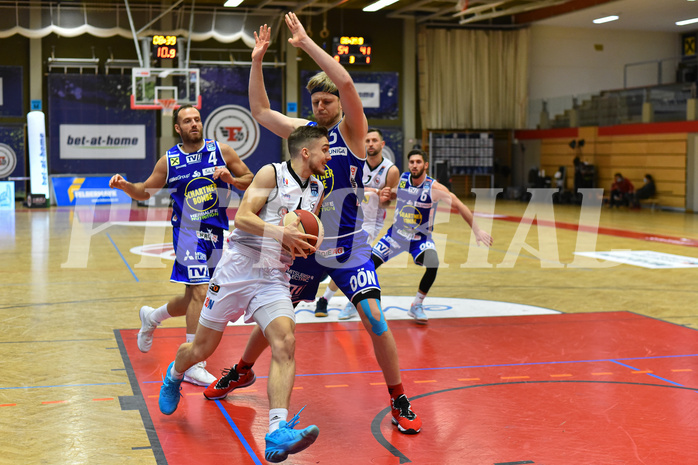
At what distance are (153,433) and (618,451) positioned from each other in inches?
106

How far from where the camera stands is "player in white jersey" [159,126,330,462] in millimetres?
4121

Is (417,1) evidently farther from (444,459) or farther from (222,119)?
(444,459)

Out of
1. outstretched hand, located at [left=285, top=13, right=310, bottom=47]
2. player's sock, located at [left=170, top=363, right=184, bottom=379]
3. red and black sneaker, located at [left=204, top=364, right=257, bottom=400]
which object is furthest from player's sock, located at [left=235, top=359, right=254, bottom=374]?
outstretched hand, located at [left=285, top=13, right=310, bottom=47]

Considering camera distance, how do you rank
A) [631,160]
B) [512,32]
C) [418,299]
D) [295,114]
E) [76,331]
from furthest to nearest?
[512,32], [295,114], [631,160], [418,299], [76,331]

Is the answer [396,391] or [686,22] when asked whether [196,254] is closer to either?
[396,391]

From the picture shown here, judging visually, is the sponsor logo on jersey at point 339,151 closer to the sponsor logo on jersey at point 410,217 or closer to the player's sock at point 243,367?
the player's sock at point 243,367

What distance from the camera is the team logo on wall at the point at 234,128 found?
28047mm

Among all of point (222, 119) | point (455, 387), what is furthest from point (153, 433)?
point (222, 119)

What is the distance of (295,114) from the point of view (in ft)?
94.8

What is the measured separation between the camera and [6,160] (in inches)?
A: 1041

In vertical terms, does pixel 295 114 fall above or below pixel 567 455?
above

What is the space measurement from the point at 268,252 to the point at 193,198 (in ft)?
5.68

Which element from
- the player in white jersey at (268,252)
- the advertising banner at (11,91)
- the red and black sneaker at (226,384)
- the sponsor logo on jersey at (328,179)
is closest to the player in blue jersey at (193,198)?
the red and black sneaker at (226,384)

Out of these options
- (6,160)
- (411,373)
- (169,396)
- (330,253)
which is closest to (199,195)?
(330,253)
